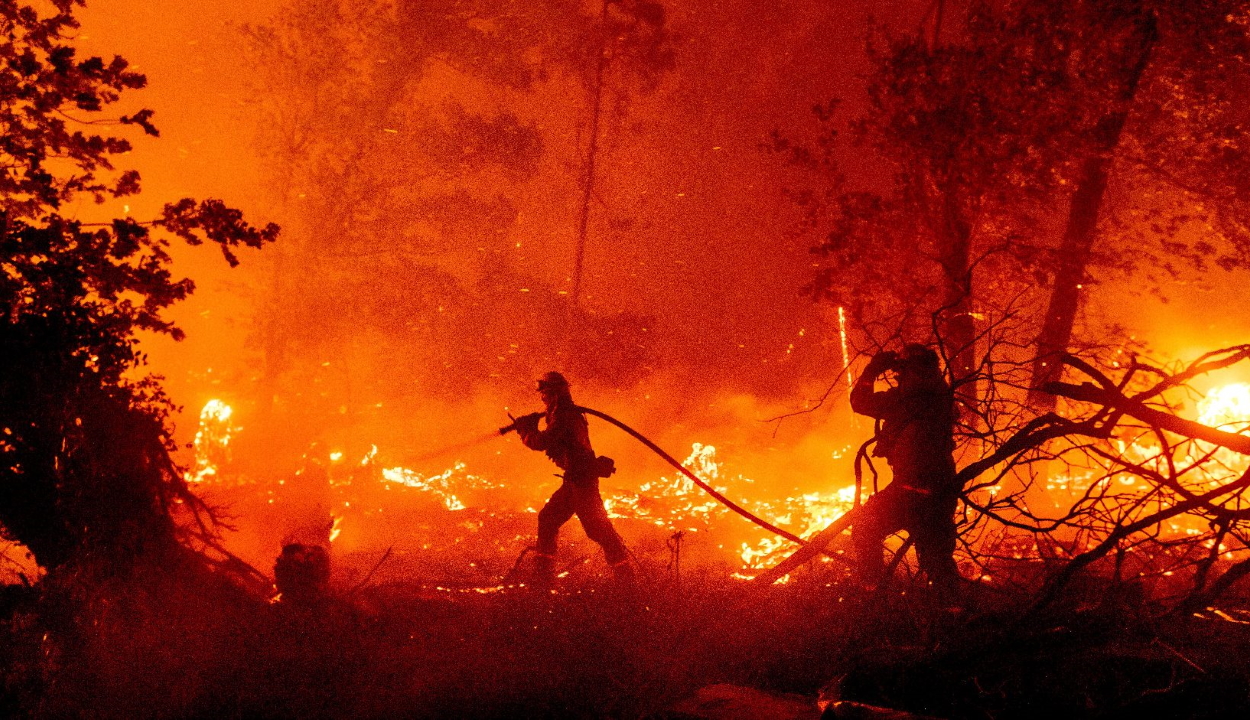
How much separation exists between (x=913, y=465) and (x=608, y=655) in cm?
322

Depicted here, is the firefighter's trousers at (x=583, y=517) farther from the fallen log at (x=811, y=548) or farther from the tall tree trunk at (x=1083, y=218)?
the tall tree trunk at (x=1083, y=218)

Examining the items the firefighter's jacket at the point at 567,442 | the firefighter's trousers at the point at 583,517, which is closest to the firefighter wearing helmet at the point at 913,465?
the firefighter's trousers at the point at 583,517

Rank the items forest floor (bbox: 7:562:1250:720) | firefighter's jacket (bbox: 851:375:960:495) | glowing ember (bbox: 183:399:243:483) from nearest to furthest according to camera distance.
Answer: forest floor (bbox: 7:562:1250:720) → firefighter's jacket (bbox: 851:375:960:495) → glowing ember (bbox: 183:399:243:483)

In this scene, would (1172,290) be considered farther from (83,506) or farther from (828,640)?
(83,506)

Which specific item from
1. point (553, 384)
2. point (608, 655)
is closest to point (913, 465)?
point (608, 655)

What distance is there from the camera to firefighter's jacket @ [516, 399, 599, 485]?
7879 millimetres

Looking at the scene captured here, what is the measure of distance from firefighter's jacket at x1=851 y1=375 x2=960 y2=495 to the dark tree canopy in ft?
18.4

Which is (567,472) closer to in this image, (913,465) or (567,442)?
(567,442)

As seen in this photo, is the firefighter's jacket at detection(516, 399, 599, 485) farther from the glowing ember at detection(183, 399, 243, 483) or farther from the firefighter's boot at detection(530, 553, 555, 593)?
the glowing ember at detection(183, 399, 243, 483)

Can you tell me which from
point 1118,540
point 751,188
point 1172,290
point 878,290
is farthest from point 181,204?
point 1172,290

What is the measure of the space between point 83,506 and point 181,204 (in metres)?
2.59

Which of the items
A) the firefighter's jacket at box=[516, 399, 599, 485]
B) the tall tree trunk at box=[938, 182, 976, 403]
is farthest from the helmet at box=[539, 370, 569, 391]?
the tall tree trunk at box=[938, 182, 976, 403]

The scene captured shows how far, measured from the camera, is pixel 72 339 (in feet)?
19.7

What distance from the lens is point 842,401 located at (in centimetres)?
1952
